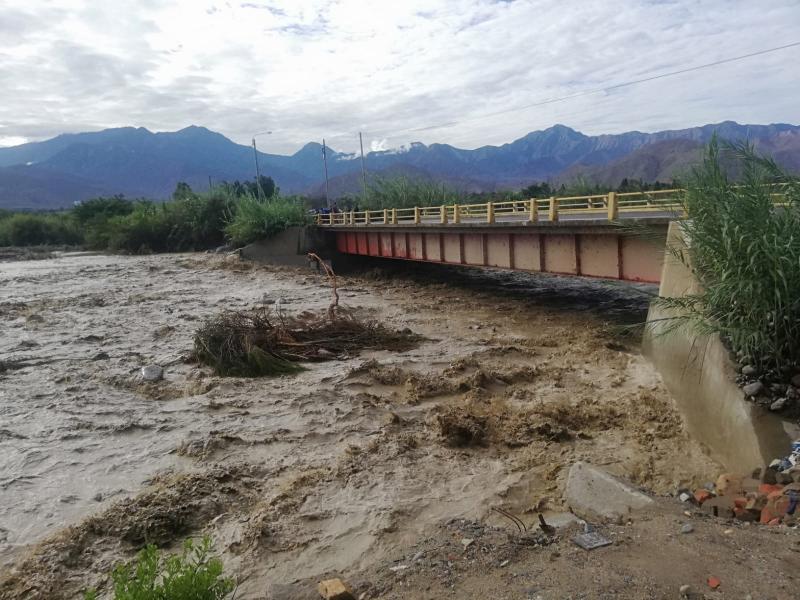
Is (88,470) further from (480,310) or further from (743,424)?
(480,310)

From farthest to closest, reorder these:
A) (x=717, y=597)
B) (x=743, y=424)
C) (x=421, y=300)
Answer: (x=421, y=300)
(x=743, y=424)
(x=717, y=597)

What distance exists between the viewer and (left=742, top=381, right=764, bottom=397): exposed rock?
285 inches

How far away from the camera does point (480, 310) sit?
21.4 metres

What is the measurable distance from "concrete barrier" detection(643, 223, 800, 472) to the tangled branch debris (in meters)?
6.27

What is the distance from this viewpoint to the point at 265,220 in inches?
1630

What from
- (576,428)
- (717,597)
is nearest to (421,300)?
(576,428)

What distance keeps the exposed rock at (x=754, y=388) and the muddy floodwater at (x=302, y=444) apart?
3.46 feet

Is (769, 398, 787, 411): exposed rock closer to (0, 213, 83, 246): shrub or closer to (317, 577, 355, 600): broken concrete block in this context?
(317, 577, 355, 600): broken concrete block

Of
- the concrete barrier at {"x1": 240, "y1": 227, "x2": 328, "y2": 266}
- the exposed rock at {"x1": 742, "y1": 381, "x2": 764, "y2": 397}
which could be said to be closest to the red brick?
the exposed rock at {"x1": 742, "y1": 381, "x2": 764, "y2": 397}

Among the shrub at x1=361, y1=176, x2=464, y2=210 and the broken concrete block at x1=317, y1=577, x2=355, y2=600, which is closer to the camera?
the broken concrete block at x1=317, y1=577, x2=355, y2=600

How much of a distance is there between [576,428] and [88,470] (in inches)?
270

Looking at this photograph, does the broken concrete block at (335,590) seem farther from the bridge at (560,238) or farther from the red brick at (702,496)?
the bridge at (560,238)

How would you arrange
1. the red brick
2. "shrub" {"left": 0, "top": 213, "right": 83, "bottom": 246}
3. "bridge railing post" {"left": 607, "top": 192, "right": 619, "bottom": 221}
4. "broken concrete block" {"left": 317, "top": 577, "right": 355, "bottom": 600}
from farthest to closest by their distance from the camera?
"shrub" {"left": 0, "top": 213, "right": 83, "bottom": 246}
"bridge railing post" {"left": 607, "top": 192, "right": 619, "bottom": 221}
the red brick
"broken concrete block" {"left": 317, "top": 577, "right": 355, "bottom": 600}

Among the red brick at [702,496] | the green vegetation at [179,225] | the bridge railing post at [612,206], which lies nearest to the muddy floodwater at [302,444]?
the red brick at [702,496]
